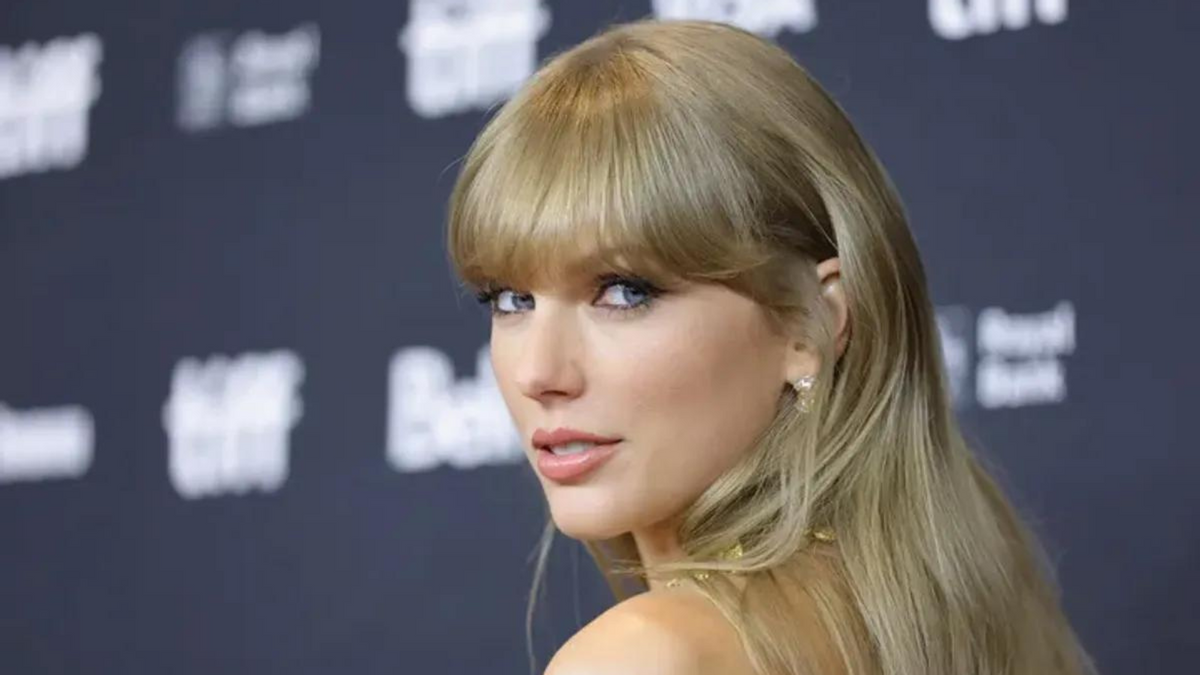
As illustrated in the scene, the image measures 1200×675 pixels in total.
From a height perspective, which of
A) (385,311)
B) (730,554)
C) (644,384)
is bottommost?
(385,311)

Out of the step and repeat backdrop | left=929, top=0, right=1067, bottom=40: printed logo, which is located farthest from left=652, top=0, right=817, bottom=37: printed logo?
left=929, top=0, right=1067, bottom=40: printed logo

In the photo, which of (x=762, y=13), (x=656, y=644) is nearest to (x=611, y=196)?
(x=656, y=644)

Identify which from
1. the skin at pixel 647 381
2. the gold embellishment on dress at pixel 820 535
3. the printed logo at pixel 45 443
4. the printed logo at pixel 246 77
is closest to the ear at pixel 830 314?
the skin at pixel 647 381

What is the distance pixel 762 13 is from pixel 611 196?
1.00 metres

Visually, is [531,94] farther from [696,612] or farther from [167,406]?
[167,406]

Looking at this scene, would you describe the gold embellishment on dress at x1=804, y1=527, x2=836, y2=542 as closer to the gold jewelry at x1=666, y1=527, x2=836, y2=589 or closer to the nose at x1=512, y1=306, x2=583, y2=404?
the gold jewelry at x1=666, y1=527, x2=836, y2=589

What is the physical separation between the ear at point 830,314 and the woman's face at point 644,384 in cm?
2

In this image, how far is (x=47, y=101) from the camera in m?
2.63

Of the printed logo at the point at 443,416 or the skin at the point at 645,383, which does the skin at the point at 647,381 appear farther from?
the printed logo at the point at 443,416

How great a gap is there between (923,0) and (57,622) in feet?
4.44

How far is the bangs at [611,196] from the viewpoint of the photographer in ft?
3.94

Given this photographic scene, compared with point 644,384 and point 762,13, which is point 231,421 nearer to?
point 762,13

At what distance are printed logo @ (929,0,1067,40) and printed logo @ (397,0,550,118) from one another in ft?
1.59

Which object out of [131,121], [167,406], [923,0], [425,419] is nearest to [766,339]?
[923,0]
